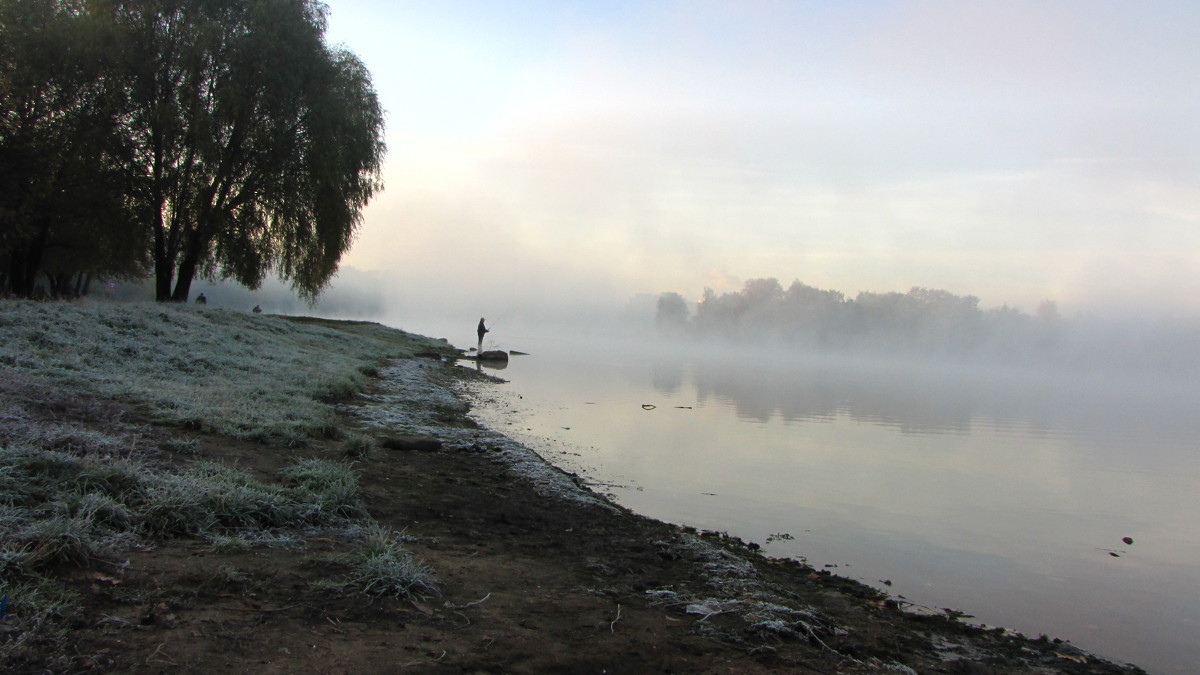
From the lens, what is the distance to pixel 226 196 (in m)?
27.0

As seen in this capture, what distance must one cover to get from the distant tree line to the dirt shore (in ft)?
65.4

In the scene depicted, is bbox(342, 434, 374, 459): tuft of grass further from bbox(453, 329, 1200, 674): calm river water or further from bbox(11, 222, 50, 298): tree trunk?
bbox(11, 222, 50, 298): tree trunk

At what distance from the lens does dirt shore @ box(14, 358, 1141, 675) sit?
162 inches

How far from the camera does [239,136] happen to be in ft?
86.1

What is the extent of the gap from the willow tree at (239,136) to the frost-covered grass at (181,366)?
5.15m

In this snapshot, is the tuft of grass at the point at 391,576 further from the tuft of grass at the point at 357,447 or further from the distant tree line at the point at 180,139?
the distant tree line at the point at 180,139

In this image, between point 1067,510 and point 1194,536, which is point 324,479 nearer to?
point 1067,510

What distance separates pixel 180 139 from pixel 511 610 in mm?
25819

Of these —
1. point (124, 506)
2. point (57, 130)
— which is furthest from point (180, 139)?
point (124, 506)

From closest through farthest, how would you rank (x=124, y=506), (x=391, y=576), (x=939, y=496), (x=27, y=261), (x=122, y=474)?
1. (x=391, y=576)
2. (x=124, y=506)
3. (x=122, y=474)
4. (x=939, y=496)
5. (x=27, y=261)

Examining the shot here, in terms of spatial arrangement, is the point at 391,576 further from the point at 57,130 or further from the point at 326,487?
the point at 57,130

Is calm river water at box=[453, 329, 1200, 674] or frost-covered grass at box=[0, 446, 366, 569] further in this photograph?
calm river water at box=[453, 329, 1200, 674]

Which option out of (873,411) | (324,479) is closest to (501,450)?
(324,479)

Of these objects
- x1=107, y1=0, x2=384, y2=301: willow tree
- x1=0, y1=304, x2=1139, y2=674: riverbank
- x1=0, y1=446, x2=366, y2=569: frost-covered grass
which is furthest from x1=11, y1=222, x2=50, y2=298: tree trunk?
x1=0, y1=446, x2=366, y2=569: frost-covered grass
